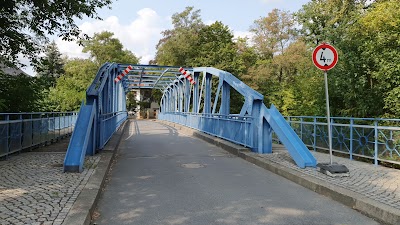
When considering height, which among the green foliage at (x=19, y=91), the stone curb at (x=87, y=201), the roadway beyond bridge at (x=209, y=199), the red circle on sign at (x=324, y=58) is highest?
the red circle on sign at (x=324, y=58)

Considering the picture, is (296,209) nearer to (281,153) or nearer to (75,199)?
(75,199)

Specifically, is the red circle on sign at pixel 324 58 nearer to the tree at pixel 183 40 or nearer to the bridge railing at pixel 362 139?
the bridge railing at pixel 362 139

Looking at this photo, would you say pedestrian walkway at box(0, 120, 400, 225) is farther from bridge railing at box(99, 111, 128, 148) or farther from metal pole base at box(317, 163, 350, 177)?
bridge railing at box(99, 111, 128, 148)

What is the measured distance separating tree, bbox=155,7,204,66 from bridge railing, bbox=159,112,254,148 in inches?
823

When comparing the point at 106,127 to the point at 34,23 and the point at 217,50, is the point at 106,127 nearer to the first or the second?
the point at 34,23

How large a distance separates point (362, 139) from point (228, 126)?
5293 millimetres

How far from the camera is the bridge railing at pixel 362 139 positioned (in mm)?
8344

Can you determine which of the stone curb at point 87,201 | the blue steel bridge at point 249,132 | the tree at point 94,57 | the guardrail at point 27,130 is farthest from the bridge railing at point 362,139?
the tree at point 94,57

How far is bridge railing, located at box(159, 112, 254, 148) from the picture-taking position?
11.4 metres

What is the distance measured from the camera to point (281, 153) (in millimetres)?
10586

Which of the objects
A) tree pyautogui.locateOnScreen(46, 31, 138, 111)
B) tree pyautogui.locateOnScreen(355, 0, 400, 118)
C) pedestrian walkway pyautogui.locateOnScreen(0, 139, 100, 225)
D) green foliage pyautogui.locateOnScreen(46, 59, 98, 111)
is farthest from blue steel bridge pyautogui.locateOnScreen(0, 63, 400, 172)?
tree pyautogui.locateOnScreen(46, 31, 138, 111)

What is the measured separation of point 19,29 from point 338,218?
11974 mm

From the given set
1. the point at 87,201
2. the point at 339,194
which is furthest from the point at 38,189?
the point at 339,194

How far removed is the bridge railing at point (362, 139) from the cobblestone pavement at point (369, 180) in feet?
1.54
